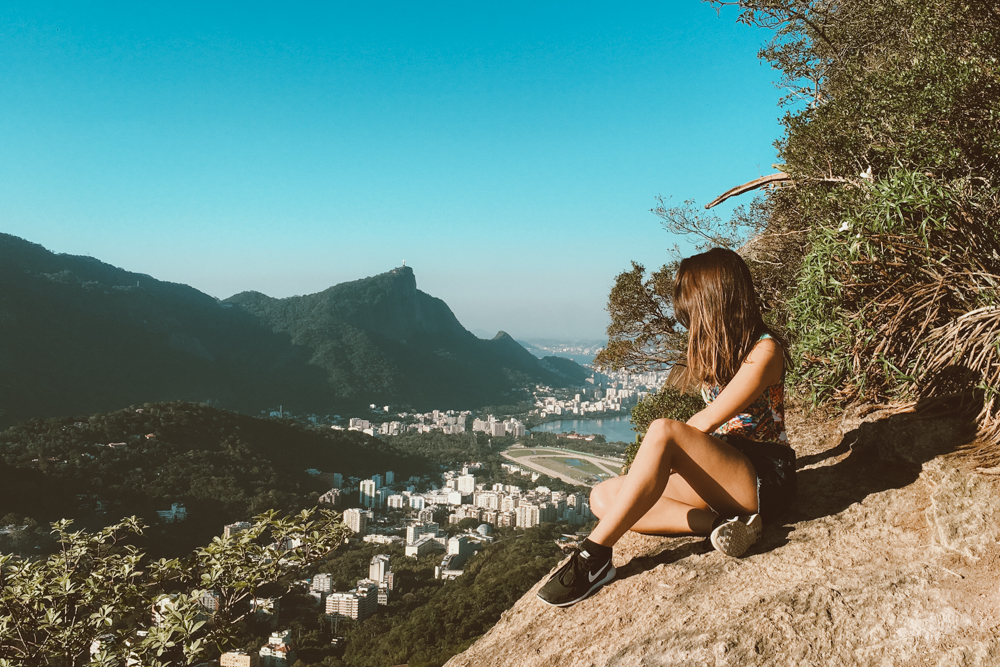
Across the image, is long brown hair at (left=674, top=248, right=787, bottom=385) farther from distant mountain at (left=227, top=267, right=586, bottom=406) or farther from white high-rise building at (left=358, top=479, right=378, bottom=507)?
distant mountain at (left=227, top=267, right=586, bottom=406)

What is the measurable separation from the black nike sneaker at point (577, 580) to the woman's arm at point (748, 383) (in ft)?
2.60

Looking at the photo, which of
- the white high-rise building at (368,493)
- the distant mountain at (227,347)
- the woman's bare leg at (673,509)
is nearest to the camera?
the woman's bare leg at (673,509)

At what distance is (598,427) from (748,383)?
161ft

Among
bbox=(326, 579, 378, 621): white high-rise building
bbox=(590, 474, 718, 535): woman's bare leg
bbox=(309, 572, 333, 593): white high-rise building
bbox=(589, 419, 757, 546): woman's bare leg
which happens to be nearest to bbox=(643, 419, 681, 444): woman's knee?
bbox=(589, 419, 757, 546): woman's bare leg

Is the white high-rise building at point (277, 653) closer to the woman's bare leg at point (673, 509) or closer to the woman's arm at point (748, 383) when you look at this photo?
the woman's bare leg at point (673, 509)

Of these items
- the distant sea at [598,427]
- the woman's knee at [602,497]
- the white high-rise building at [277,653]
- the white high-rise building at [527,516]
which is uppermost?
the woman's knee at [602,497]

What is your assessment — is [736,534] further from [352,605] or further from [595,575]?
[352,605]

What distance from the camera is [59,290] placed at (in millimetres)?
49969

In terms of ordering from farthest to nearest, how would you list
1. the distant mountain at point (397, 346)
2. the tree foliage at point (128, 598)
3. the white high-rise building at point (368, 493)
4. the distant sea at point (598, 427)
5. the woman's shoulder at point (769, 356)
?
1. the distant mountain at point (397, 346)
2. the distant sea at point (598, 427)
3. the white high-rise building at point (368, 493)
4. the tree foliage at point (128, 598)
5. the woman's shoulder at point (769, 356)

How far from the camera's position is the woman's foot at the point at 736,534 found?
2428mm

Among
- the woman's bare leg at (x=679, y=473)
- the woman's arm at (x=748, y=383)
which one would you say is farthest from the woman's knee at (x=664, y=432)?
the woman's arm at (x=748, y=383)

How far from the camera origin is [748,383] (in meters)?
2.35

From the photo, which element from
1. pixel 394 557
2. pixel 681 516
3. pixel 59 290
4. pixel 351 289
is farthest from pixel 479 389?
pixel 681 516

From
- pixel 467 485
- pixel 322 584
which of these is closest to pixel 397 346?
pixel 467 485
